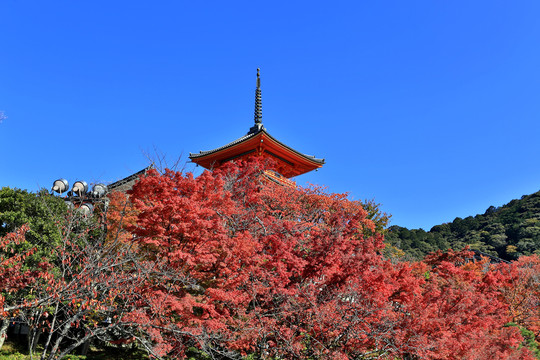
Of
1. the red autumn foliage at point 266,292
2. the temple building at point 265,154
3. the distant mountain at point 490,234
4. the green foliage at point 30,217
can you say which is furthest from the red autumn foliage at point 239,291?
the distant mountain at point 490,234

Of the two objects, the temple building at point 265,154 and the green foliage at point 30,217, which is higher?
the temple building at point 265,154

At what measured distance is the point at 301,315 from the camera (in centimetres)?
1062

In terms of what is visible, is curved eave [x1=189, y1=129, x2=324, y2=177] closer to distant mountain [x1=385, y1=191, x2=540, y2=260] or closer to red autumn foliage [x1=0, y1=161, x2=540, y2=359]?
red autumn foliage [x1=0, y1=161, x2=540, y2=359]

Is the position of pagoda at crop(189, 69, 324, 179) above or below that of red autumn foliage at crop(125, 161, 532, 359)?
above

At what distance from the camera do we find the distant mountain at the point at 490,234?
51.0 meters

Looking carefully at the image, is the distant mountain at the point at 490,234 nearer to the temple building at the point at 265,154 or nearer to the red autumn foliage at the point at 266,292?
the temple building at the point at 265,154

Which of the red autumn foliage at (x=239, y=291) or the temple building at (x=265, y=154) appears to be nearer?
the red autumn foliage at (x=239, y=291)

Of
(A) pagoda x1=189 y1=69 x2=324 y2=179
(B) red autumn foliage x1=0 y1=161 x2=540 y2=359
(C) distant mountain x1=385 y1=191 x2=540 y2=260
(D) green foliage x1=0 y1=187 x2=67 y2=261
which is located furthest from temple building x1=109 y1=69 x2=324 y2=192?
(C) distant mountain x1=385 y1=191 x2=540 y2=260

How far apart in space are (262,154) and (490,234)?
47.7 meters

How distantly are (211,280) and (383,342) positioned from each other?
18.1ft

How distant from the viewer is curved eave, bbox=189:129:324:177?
2380cm

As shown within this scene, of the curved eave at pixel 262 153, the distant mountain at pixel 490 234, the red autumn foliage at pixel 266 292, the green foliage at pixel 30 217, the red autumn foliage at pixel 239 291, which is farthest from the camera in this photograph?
the distant mountain at pixel 490 234

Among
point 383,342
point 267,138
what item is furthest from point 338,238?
point 267,138

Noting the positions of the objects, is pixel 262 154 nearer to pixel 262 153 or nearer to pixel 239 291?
pixel 262 153
